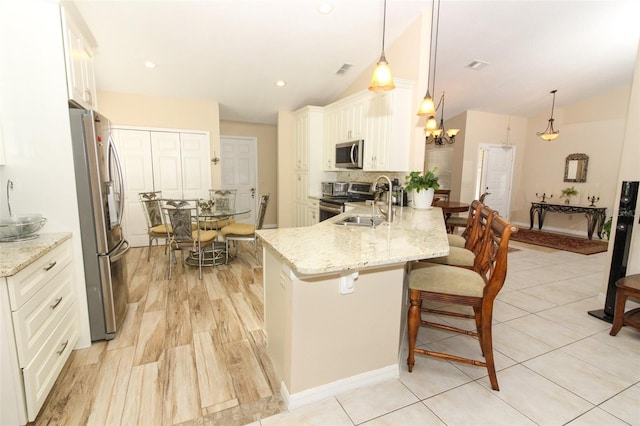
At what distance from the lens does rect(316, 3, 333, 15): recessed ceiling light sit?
313 cm

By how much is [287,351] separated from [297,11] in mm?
3354

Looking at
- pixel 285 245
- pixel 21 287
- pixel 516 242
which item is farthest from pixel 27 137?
pixel 516 242

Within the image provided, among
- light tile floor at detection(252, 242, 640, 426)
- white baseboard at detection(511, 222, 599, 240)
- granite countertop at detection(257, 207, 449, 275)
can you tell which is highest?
granite countertop at detection(257, 207, 449, 275)

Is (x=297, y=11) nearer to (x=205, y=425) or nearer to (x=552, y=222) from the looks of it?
(x=205, y=425)

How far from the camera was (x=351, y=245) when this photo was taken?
169 cm

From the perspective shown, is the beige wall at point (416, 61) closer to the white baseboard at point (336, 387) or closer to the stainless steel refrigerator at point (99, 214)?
the white baseboard at point (336, 387)

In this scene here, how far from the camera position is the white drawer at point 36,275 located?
142 cm

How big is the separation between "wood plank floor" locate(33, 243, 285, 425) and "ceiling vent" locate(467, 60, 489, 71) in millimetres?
4669

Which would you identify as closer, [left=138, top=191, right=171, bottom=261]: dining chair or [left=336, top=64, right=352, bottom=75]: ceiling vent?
[left=138, top=191, right=171, bottom=261]: dining chair

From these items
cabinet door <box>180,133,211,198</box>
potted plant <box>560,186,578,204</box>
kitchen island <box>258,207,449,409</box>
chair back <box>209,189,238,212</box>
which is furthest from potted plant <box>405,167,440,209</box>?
potted plant <box>560,186,578,204</box>

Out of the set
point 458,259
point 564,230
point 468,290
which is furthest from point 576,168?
point 468,290

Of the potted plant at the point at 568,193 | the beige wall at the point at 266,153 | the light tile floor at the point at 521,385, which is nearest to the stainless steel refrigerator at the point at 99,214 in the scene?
the light tile floor at the point at 521,385

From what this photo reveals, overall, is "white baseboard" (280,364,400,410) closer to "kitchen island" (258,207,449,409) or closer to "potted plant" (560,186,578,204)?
"kitchen island" (258,207,449,409)

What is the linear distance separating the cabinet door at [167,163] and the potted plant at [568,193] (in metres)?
8.22
